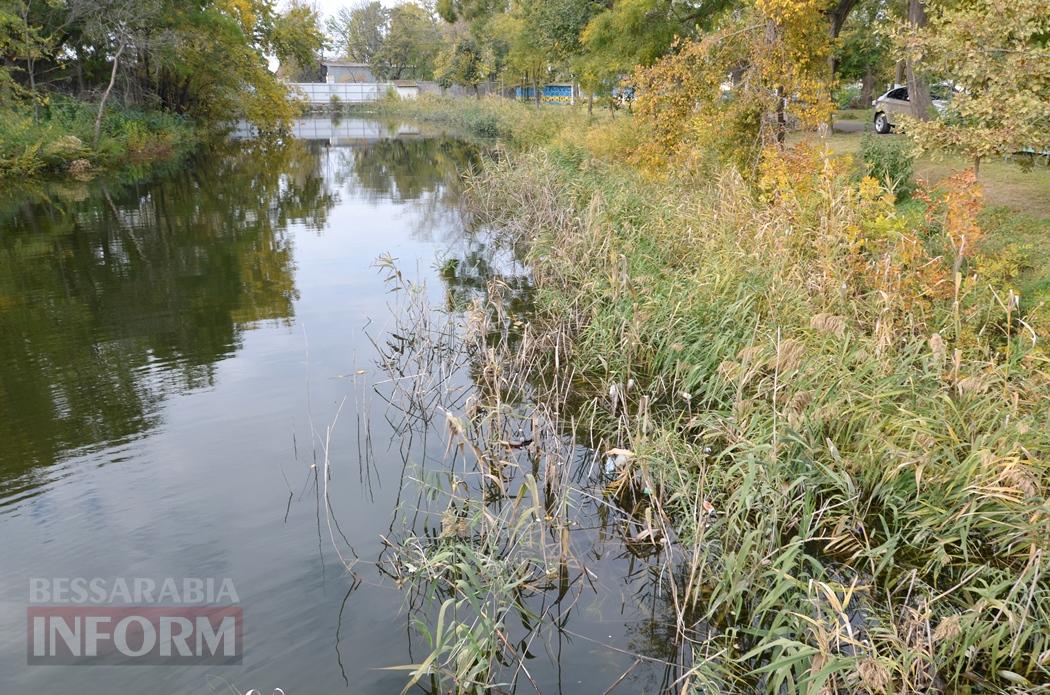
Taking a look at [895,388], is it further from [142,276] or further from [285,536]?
[142,276]

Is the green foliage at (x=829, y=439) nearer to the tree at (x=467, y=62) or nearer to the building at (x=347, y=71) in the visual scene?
the tree at (x=467, y=62)

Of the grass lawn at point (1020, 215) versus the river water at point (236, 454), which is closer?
the river water at point (236, 454)

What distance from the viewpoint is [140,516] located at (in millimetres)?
5379

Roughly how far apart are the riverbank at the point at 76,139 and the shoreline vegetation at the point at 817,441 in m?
18.5

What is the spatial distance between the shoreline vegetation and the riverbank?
1850 cm

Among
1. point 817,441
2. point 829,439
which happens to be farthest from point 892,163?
point 829,439

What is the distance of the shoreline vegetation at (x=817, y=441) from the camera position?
→ 3664mm

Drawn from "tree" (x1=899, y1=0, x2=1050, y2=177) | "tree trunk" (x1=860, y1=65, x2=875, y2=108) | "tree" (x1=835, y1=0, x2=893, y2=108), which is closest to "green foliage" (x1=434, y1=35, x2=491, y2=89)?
"tree trunk" (x1=860, y1=65, x2=875, y2=108)

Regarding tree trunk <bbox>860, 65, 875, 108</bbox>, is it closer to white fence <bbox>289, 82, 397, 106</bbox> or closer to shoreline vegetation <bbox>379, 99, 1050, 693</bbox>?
shoreline vegetation <bbox>379, 99, 1050, 693</bbox>

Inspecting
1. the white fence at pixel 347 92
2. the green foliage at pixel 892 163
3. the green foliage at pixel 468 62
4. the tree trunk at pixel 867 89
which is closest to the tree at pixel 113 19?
the green foliage at pixel 892 163

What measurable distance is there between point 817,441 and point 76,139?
23.8 m

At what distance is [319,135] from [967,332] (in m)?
39.5

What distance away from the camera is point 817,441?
16.5ft

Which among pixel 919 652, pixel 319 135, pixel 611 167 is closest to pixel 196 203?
pixel 611 167
